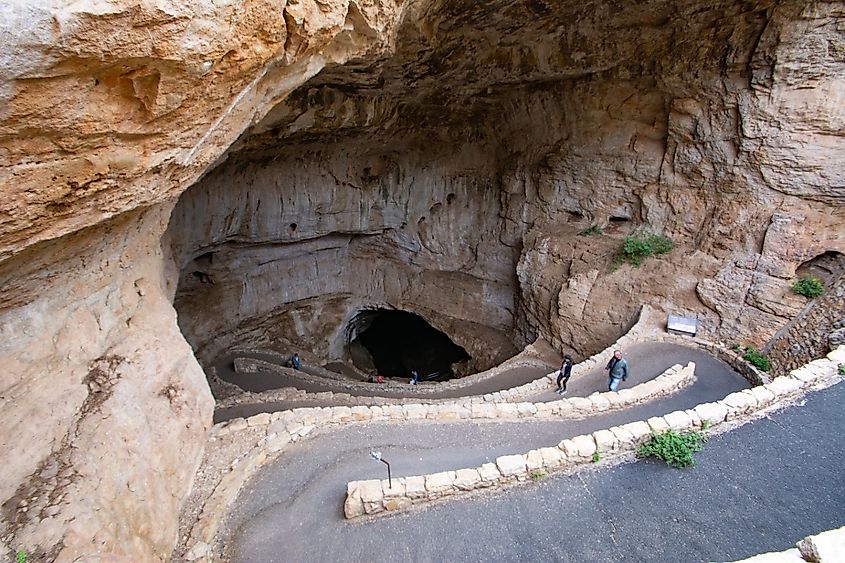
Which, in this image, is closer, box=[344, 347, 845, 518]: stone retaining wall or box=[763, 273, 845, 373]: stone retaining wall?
box=[344, 347, 845, 518]: stone retaining wall

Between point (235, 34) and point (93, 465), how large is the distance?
166 inches

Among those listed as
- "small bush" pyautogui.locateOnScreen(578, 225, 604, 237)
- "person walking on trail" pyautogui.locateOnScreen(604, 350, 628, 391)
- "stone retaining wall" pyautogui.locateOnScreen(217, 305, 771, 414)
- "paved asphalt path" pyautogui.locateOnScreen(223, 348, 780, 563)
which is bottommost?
"stone retaining wall" pyautogui.locateOnScreen(217, 305, 771, 414)

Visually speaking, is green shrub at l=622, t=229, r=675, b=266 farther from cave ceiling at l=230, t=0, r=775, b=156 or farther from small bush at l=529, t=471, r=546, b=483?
small bush at l=529, t=471, r=546, b=483

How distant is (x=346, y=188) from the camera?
1673 cm

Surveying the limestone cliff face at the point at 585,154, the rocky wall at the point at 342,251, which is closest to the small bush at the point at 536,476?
the limestone cliff face at the point at 585,154

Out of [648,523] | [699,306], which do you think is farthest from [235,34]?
[699,306]

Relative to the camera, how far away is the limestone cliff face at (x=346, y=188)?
10.1 ft

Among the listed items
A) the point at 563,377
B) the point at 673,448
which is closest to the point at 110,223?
the point at 673,448

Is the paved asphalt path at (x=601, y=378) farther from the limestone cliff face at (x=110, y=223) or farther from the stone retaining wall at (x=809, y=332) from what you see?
the limestone cliff face at (x=110, y=223)

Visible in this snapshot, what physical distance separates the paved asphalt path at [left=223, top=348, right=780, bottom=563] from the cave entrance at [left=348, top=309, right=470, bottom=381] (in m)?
12.7

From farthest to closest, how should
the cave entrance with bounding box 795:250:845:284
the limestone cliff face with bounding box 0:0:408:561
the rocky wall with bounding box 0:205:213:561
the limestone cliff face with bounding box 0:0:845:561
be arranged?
the cave entrance with bounding box 795:250:845:284 < the rocky wall with bounding box 0:205:213:561 < the limestone cliff face with bounding box 0:0:845:561 < the limestone cliff face with bounding box 0:0:408:561

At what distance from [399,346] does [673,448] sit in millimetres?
16231

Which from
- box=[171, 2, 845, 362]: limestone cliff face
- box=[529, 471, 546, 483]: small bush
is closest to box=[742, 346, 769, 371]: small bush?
box=[171, 2, 845, 362]: limestone cliff face

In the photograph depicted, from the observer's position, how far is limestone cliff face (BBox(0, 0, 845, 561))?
3082mm
